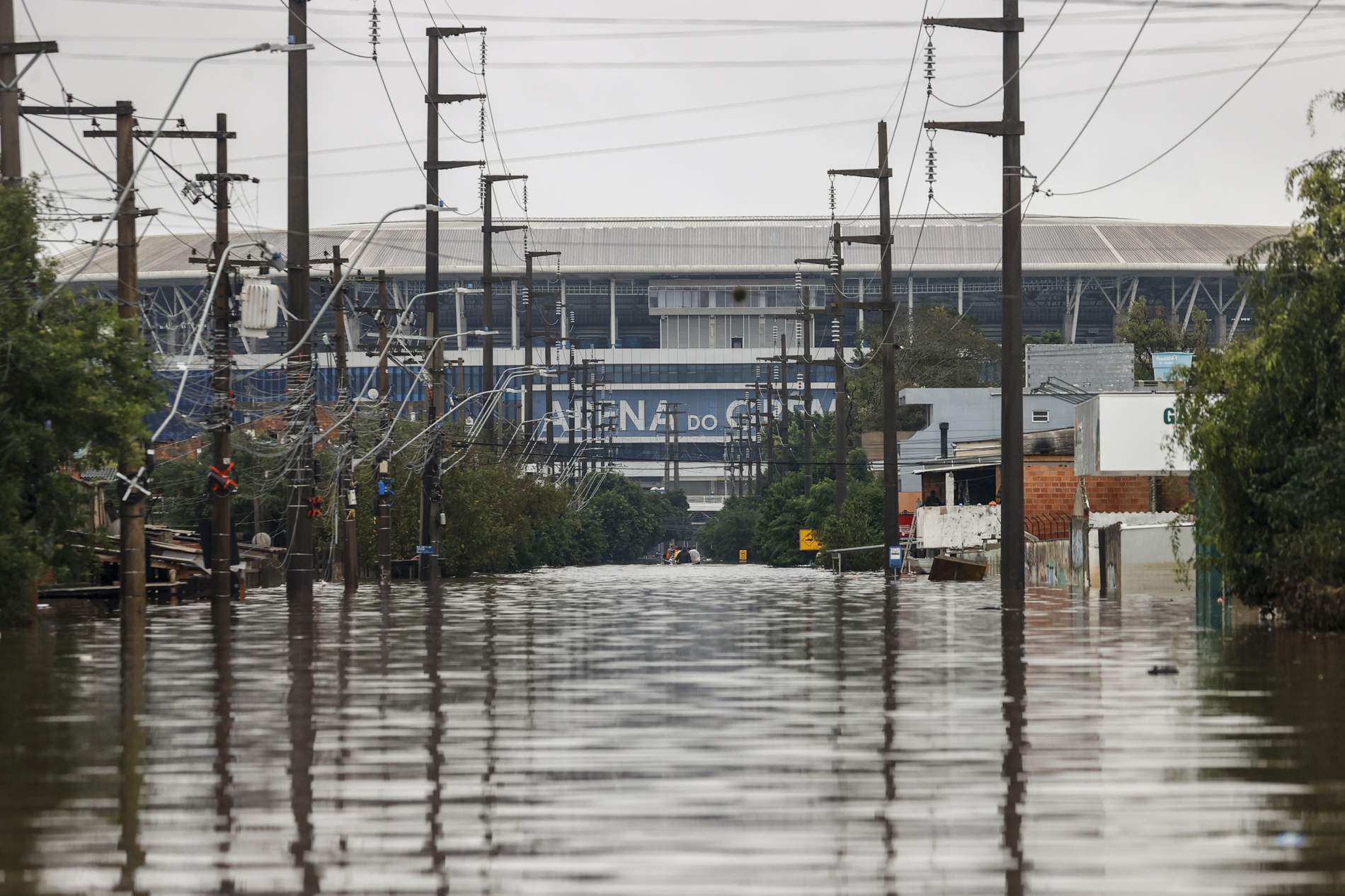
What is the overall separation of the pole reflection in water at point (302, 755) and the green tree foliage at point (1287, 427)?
45.5 ft

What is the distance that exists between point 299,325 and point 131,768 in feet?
118

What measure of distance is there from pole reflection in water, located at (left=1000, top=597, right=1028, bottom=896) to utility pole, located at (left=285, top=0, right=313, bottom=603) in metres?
23.6

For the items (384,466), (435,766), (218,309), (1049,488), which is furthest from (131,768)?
(1049,488)

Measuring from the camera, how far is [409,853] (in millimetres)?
10336

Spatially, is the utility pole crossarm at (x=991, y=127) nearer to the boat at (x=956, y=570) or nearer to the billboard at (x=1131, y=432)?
the billboard at (x=1131, y=432)

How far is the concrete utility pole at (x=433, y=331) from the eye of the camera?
6981 centimetres

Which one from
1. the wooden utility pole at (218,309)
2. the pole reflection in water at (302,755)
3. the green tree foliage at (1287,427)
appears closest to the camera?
the pole reflection in water at (302,755)

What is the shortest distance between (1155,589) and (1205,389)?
17236mm

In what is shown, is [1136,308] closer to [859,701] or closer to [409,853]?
[859,701]

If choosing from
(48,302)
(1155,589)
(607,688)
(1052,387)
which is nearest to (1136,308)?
(1052,387)

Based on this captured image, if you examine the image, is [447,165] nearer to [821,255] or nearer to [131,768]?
Result: [131,768]

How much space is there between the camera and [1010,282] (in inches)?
1919

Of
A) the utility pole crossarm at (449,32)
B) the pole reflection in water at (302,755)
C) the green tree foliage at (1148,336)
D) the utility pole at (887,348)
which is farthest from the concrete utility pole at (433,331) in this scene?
the green tree foliage at (1148,336)

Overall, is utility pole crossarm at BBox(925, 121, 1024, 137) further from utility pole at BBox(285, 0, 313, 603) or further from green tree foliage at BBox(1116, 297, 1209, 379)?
green tree foliage at BBox(1116, 297, 1209, 379)
